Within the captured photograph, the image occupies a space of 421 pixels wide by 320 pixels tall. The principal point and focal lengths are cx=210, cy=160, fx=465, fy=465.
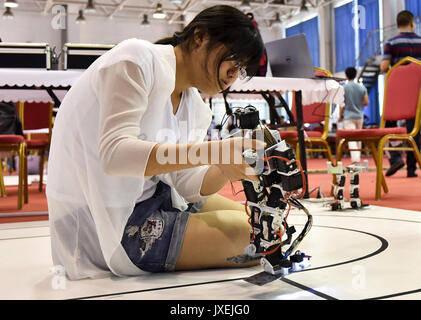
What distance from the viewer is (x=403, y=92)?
10.1 ft

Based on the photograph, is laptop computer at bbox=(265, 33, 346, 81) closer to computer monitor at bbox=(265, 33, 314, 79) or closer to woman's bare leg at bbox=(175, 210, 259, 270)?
computer monitor at bbox=(265, 33, 314, 79)

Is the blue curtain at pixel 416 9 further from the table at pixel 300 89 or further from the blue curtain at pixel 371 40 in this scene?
the table at pixel 300 89

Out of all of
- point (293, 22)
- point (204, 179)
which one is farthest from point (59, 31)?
point (204, 179)

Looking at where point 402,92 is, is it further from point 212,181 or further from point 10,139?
point 10,139

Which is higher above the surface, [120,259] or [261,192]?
[261,192]

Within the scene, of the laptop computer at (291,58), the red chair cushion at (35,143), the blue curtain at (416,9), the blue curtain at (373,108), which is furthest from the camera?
the blue curtain at (373,108)

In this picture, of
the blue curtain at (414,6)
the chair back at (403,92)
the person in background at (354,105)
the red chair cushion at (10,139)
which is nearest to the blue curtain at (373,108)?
the blue curtain at (414,6)

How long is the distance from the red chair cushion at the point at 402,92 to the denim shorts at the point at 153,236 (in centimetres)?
234

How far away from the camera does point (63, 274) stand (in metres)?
1.22

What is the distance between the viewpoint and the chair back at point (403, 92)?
3.01m

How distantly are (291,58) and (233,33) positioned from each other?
1900 millimetres

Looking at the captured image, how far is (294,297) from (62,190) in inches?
24.7

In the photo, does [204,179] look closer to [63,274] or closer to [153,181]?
[153,181]
